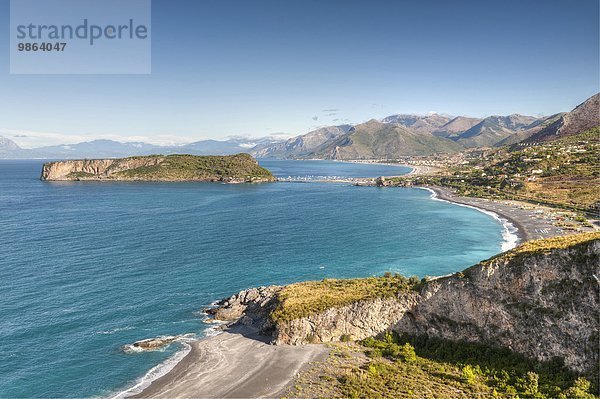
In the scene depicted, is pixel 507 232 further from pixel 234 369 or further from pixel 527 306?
pixel 234 369

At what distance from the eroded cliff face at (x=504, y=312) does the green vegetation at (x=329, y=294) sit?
84 centimetres

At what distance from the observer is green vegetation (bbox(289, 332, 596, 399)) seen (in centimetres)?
3562

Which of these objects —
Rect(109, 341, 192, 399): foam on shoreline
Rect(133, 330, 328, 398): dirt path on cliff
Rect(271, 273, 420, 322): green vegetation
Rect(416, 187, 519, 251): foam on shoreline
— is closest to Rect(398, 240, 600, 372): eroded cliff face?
Rect(271, 273, 420, 322): green vegetation

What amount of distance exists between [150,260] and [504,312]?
2823 inches

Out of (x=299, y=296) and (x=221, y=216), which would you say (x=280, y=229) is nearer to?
(x=221, y=216)

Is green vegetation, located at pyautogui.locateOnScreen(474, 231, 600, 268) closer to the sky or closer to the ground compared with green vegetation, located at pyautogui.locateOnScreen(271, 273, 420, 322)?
closer to the sky

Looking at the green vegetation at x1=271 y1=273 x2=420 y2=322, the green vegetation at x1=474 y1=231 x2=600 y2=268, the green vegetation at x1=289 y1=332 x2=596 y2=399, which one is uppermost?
the green vegetation at x1=474 y1=231 x2=600 y2=268

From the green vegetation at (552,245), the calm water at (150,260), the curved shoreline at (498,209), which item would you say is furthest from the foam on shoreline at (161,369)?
the curved shoreline at (498,209)

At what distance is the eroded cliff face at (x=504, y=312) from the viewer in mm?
36812

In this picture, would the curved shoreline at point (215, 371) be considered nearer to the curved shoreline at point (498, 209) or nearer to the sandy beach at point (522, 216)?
the curved shoreline at point (498, 209)

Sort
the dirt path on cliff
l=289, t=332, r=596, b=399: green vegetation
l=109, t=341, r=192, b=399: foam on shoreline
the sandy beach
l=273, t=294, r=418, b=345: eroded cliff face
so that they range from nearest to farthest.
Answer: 1. l=289, t=332, r=596, b=399: green vegetation
2. the dirt path on cliff
3. l=109, t=341, r=192, b=399: foam on shoreline
4. l=273, t=294, r=418, b=345: eroded cliff face
5. the sandy beach

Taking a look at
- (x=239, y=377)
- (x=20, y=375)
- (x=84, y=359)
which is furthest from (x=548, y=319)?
(x=20, y=375)

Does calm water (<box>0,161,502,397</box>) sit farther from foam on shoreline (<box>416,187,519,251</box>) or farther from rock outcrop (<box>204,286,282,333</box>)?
rock outcrop (<box>204,286,282,333</box>)

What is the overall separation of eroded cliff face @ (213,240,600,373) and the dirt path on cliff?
8.83ft
